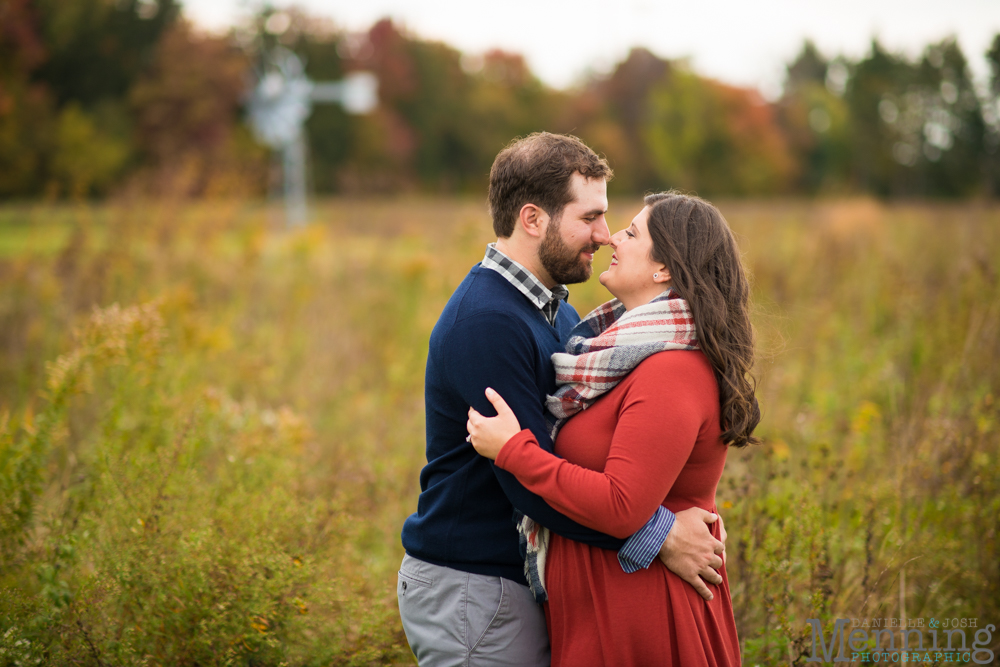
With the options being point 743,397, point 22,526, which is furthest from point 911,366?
point 22,526

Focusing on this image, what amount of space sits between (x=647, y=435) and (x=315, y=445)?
3644 mm

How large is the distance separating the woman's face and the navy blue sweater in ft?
0.90

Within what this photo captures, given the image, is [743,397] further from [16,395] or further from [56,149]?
[56,149]

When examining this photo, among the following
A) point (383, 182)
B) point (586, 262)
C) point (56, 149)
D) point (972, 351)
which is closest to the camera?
point (586, 262)

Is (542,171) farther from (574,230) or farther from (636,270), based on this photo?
(636,270)

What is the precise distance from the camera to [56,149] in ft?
53.1

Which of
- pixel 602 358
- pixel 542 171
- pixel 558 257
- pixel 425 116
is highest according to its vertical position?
pixel 425 116

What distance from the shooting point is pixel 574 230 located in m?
2.32

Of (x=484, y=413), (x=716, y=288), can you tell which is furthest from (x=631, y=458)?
(x=716, y=288)

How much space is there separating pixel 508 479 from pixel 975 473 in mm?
2904

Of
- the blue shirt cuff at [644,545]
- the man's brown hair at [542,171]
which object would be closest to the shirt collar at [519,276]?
the man's brown hair at [542,171]

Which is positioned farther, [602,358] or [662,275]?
[662,275]

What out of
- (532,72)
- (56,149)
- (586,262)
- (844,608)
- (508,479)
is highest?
(532,72)

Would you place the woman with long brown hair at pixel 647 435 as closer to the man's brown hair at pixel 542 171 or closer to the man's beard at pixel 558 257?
the man's beard at pixel 558 257
